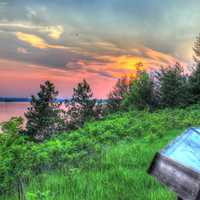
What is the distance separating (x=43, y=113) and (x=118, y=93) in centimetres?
1222

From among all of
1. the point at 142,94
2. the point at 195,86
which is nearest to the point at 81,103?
the point at 142,94

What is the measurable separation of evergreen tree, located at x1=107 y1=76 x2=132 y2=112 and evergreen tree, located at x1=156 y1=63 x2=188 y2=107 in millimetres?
5405

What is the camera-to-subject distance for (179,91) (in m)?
25.1

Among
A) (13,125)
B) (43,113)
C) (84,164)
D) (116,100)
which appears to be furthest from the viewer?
(116,100)

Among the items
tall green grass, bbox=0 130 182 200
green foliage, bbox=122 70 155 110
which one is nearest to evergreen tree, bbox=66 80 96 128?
green foliage, bbox=122 70 155 110

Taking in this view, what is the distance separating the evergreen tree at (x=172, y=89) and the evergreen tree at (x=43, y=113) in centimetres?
874

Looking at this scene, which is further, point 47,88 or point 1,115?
point 1,115

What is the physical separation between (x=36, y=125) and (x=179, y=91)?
1119 centimetres

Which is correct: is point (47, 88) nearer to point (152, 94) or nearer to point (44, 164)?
point (152, 94)

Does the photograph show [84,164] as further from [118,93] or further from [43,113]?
[118,93]

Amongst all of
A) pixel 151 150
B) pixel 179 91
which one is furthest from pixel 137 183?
pixel 179 91

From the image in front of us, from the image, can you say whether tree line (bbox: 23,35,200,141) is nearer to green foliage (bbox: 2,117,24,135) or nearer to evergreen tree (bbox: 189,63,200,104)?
evergreen tree (bbox: 189,63,200,104)

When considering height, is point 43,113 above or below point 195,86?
below

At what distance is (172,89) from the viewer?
25109 mm
